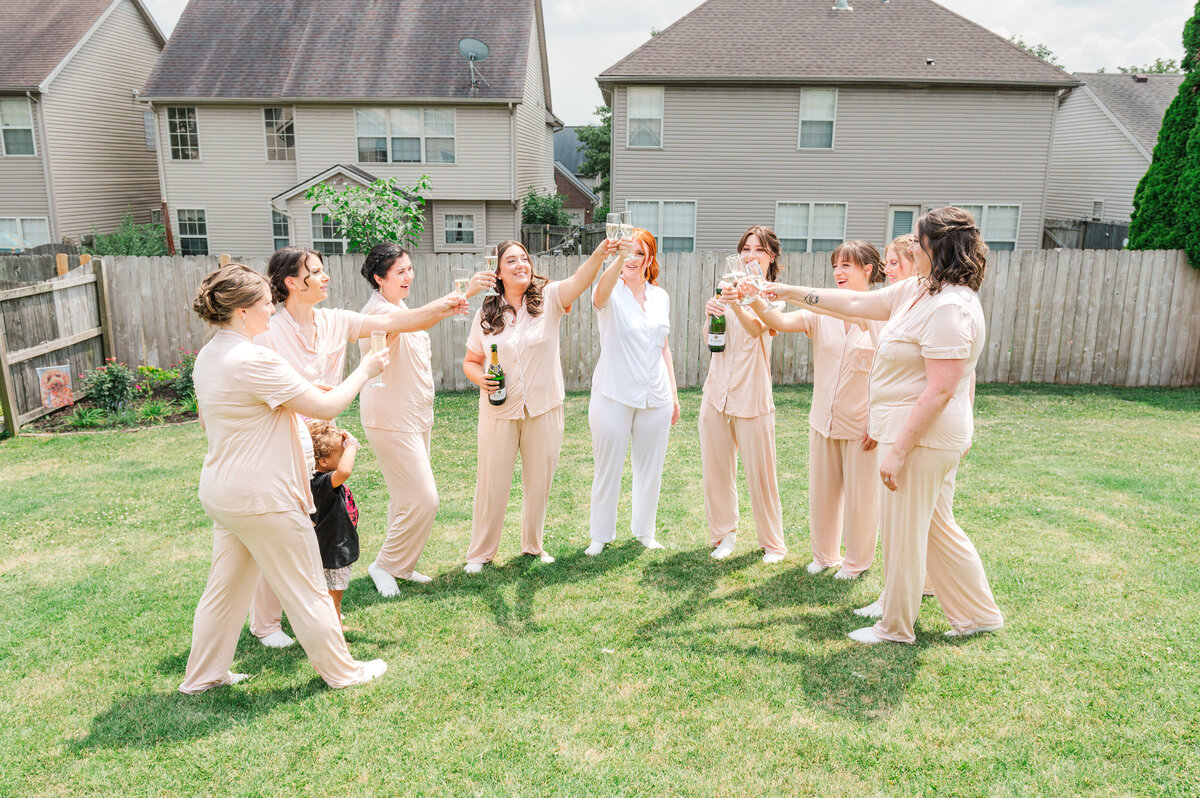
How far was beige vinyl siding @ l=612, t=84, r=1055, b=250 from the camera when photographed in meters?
19.9

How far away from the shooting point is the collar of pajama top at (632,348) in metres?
5.57

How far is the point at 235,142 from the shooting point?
2250 cm

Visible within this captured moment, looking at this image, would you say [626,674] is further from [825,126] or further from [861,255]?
[825,126]

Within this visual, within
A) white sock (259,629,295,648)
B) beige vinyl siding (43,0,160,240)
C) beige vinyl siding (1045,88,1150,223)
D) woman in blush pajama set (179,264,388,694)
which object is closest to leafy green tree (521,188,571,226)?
beige vinyl siding (43,0,160,240)

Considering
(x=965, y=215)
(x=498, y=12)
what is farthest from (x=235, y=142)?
(x=965, y=215)

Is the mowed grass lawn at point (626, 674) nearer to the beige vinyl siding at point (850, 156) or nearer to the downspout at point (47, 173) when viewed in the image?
the beige vinyl siding at point (850, 156)

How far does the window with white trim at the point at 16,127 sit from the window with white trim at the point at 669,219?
1662 cm

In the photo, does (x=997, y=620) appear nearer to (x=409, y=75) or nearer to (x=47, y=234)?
(x=409, y=75)

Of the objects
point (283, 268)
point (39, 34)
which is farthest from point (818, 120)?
point (39, 34)

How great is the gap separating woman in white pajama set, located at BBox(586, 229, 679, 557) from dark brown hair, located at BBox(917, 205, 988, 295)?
2108 millimetres

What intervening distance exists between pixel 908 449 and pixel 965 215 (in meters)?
1.18

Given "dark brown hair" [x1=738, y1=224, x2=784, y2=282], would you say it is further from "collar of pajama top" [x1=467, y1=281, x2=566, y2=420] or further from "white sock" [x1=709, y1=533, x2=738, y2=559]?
"white sock" [x1=709, y1=533, x2=738, y2=559]

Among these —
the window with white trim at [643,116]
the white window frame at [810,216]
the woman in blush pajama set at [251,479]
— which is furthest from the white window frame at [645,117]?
the woman in blush pajama set at [251,479]

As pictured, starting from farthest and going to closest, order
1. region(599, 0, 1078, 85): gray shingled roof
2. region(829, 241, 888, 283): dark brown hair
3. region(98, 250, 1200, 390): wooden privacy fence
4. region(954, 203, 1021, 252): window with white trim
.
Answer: region(954, 203, 1021, 252): window with white trim < region(599, 0, 1078, 85): gray shingled roof < region(98, 250, 1200, 390): wooden privacy fence < region(829, 241, 888, 283): dark brown hair
